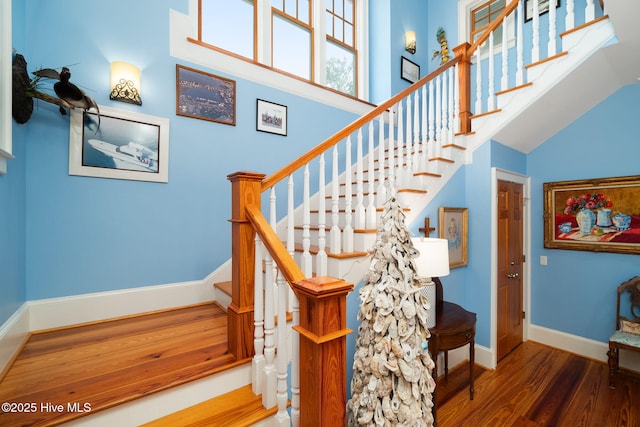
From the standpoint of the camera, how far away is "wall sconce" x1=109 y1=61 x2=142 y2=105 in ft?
7.06

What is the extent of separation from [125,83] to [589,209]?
466cm

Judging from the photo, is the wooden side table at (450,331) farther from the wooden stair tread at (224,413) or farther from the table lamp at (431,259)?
the wooden stair tread at (224,413)

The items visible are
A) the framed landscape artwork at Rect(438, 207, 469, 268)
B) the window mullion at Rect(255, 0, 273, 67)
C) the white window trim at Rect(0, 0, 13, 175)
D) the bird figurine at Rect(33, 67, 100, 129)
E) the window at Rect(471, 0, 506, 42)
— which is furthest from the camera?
the window at Rect(471, 0, 506, 42)

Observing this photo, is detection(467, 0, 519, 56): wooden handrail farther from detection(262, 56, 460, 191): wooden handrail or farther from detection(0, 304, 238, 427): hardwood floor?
detection(0, 304, 238, 427): hardwood floor

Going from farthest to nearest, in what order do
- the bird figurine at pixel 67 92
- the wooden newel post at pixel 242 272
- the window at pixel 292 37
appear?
the window at pixel 292 37 → the bird figurine at pixel 67 92 → the wooden newel post at pixel 242 272

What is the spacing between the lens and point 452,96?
2.92m

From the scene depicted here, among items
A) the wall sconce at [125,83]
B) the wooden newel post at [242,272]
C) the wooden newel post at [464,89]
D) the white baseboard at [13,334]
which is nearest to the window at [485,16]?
the wooden newel post at [464,89]

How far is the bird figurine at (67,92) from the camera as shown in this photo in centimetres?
178

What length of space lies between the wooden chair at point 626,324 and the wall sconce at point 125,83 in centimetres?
463

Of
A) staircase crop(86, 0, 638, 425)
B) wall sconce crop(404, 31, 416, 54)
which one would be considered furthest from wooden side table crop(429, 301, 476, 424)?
wall sconce crop(404, 31, 416, 54)

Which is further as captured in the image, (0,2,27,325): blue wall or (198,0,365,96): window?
(198,0,365,96): window

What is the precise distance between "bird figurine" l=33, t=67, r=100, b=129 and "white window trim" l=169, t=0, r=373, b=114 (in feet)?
2.85

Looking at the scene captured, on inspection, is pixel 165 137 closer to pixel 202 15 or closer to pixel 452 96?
pixel 202 15

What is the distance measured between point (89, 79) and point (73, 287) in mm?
1609
